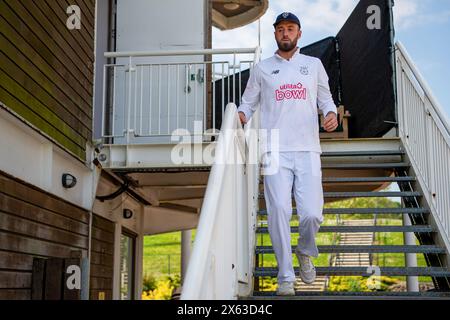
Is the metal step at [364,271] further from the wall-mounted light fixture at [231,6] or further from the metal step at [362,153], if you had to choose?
the wall-mounted light fixture at [231,6]

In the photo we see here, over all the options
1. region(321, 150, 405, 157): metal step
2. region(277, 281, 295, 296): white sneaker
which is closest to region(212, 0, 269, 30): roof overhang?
region(321, 150, 405, 157): metal step

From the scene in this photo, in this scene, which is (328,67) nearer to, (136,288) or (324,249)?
(136,288)

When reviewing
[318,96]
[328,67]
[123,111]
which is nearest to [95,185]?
[123,111]

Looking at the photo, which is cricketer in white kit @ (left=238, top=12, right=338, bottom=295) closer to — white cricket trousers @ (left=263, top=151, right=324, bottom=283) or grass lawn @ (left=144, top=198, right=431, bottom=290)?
white cricket trousers @ (left=263, top=151, right=324, bottom=283)

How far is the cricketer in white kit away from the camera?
3.93 meters

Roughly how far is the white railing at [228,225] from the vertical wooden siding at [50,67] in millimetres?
1700

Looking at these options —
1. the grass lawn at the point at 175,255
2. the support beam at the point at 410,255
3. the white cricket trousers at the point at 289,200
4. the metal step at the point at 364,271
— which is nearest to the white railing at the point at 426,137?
the metal step at the point at 364,271

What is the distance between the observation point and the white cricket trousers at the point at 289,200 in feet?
12.8

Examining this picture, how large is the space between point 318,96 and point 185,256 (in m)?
9.56

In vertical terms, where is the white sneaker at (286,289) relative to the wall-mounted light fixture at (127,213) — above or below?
below

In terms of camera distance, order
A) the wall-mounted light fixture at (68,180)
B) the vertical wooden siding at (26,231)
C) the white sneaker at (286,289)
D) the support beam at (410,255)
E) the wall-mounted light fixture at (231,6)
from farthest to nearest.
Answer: the wall-mounted light fixture at (231,6) < the support beam at (410,255) < the wall-mounted light fixture at (68,180) < the vertical wooden siding at (26,231) < the white sneaker at (286,289)

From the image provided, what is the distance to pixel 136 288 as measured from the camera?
987cm

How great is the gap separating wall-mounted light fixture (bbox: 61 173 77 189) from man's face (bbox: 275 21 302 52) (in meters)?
2.61
